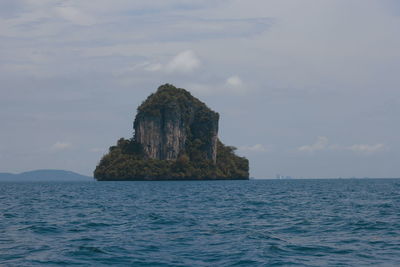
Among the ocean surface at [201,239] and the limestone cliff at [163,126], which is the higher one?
the limestone cliff at [163,126]

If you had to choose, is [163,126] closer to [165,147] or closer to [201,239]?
[165,147]

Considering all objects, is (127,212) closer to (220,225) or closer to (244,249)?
(220,225)

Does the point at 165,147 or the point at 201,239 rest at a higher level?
the point at 165,147

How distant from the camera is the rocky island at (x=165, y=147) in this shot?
182625 mm

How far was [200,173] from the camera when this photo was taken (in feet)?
619

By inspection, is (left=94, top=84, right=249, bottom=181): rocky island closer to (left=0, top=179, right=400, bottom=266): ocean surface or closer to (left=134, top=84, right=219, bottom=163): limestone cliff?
(left=134, top=84, right=219, bottom=163): limestone cliff

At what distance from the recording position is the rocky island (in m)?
183

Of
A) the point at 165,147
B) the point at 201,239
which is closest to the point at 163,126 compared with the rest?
the point at 165,147

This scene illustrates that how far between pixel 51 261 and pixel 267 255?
879 centimetres

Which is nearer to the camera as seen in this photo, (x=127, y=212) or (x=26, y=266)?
(x=26, y=266)

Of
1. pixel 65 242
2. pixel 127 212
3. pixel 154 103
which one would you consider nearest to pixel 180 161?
pixel 154 103

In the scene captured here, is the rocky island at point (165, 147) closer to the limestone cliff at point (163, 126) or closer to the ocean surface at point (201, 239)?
the limestone cliff at point (163, 126)

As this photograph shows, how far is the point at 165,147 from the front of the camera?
617 feet

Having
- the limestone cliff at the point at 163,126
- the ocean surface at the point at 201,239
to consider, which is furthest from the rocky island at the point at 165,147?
the ocean surface at the point at 201,239
